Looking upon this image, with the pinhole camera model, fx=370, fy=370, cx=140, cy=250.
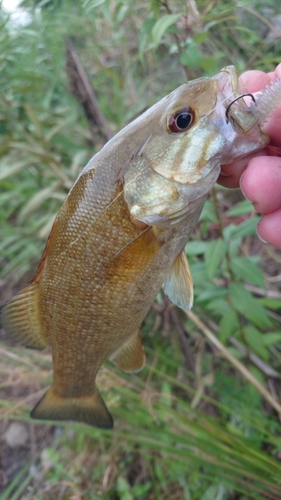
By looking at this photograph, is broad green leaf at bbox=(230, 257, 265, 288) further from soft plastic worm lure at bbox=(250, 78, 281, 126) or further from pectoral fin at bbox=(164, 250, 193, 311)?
soft plastic worm lure at bbox=(250, 78, 281, 126)

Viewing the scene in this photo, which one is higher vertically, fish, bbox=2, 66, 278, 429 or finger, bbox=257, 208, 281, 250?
fish, bbox=2, 66, 278, 429

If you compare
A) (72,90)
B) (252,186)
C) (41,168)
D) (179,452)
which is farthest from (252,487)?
(72,90)

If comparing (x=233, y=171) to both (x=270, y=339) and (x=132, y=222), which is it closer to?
(x=132, y=222)

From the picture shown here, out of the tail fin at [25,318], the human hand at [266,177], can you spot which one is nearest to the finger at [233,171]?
the human hand at [266,177]

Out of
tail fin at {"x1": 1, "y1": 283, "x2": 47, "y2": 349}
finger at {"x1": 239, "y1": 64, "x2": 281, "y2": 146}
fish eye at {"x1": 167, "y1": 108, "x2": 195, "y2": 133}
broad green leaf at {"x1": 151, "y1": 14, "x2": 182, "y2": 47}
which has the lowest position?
tail fin at {"x1": 1, "y1": 283, "x2": 47, "y2": 349}

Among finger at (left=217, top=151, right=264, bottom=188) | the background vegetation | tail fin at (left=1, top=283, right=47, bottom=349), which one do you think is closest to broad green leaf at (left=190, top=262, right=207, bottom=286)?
the background vegetation

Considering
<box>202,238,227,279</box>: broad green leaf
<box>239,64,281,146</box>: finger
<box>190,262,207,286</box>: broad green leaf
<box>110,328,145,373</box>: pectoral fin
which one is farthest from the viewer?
<box>190,262,207,286</box>: broad green leaf

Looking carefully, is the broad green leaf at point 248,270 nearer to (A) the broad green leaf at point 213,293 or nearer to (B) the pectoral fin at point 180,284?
(A) the broad green leaf at point 213,293

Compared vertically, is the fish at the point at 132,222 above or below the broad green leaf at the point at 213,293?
above
